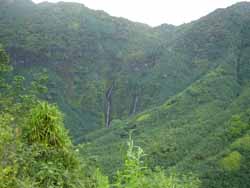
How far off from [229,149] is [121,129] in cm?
4316

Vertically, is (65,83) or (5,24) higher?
(5,24)

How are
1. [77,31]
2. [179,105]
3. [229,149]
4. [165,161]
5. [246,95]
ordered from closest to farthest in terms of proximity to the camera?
1. [229,149]
2. [165,161]
3. [246,95]
4. [179,105]
5. [77,31]

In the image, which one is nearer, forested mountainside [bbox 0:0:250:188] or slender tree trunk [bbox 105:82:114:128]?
forested mountainside [bbox 0:0:250:188]

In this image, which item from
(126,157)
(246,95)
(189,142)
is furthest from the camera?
(246,95)

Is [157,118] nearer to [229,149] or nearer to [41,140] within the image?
[229,149]

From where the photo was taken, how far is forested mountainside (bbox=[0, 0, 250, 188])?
3469 inches

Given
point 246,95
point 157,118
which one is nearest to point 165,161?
point 157,118

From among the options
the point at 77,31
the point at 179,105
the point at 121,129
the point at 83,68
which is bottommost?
the point at 121,129

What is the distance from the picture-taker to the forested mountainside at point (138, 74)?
289 ft

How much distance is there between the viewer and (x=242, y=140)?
72.6m

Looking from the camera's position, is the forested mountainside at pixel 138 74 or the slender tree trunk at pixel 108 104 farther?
the slender tree trunk at pixel 108 104

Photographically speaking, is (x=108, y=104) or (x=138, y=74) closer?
(x=108, y=104)

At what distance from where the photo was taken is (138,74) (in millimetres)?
149250

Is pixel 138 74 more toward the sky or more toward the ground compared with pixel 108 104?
more toward the sky
